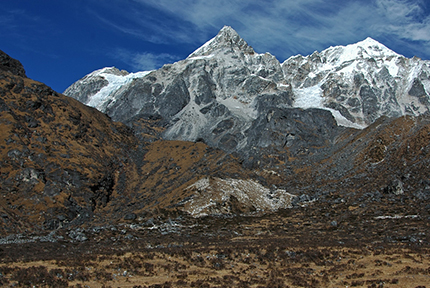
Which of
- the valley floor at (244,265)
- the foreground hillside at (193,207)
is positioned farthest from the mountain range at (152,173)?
the valley floor at (244,265)

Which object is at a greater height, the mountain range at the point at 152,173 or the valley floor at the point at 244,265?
the mountain range at the point at 152,173

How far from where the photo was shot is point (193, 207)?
9450 cm

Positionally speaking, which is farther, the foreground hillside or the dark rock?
the dark rock

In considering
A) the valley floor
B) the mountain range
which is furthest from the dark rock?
the valley floor

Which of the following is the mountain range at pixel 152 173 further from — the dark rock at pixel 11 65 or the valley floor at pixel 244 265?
the valley floor at pixel 244 265

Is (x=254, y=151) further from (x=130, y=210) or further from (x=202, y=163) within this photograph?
(x=130, y=210)

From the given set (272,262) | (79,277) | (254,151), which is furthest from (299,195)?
(79,277)

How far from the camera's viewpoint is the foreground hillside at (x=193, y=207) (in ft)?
115

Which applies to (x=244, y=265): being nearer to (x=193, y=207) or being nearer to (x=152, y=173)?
(x=193, y=207)

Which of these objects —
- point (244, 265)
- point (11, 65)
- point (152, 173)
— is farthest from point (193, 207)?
point (11, 65)

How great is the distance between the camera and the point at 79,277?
3180 cm

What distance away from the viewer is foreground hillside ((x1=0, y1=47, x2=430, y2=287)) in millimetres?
34938

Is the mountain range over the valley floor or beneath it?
over

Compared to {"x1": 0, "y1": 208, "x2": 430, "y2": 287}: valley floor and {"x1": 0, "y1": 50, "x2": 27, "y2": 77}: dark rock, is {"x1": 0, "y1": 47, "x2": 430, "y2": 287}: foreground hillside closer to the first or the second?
{"x1": 0, "y1": 208, "x2": 430, "y2": 287}: valley floor
